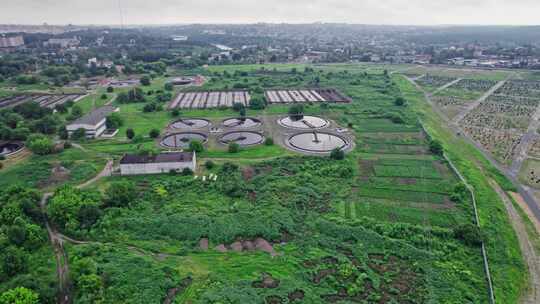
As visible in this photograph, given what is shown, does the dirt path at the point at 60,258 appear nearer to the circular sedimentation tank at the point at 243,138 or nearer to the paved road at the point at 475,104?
the circular sedimentation tank at the point at 243,138

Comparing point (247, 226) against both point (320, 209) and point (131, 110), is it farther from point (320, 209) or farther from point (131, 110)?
point (131, 110)

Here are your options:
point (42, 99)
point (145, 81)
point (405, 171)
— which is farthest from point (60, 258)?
point (145, 81)

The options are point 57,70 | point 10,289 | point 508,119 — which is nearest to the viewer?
point 10,289

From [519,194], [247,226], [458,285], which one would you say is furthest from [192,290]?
[519,194]

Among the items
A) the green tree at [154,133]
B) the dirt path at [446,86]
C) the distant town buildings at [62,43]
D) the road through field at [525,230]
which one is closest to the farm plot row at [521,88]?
the dirt path at [446,86]

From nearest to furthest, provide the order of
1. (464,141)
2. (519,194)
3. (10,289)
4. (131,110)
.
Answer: (10,289), (519,194), (464,141), (131,110)
